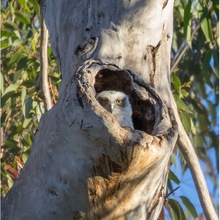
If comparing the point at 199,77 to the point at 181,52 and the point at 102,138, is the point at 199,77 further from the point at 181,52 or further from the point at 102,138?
the point at 102,138

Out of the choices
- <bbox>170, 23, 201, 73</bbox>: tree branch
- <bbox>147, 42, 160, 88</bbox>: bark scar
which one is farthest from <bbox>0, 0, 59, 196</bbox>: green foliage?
<bbox>147, 42, 160, 88</bbox>: bark scar

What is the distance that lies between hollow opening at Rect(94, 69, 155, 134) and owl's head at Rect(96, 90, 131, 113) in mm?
11

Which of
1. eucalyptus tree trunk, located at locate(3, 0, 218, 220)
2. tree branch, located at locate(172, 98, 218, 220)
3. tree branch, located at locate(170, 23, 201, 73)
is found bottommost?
tree branch, located at locate(172, 98, 218, 220)

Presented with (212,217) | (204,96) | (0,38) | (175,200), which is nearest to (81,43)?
(212,217)

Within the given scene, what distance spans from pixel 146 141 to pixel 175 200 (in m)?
1.47

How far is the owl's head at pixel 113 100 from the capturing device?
1.74 metres

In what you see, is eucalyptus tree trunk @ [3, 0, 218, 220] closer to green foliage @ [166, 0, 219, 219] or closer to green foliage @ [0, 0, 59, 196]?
green foliage @ [0, 0, 59, 196]

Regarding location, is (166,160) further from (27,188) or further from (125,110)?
(27,188)

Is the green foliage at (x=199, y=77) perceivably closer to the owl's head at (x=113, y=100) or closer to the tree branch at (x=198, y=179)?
the tree branch at (x=198, y=179)

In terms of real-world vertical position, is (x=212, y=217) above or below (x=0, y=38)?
below

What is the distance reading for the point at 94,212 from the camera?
157 centimetres

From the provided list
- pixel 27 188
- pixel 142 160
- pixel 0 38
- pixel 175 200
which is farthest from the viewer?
pixel 0 38

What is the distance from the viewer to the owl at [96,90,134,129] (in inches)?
67.8

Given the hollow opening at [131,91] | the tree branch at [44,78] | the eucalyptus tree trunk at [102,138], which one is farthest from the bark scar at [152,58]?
the tree branch at [44,78]
